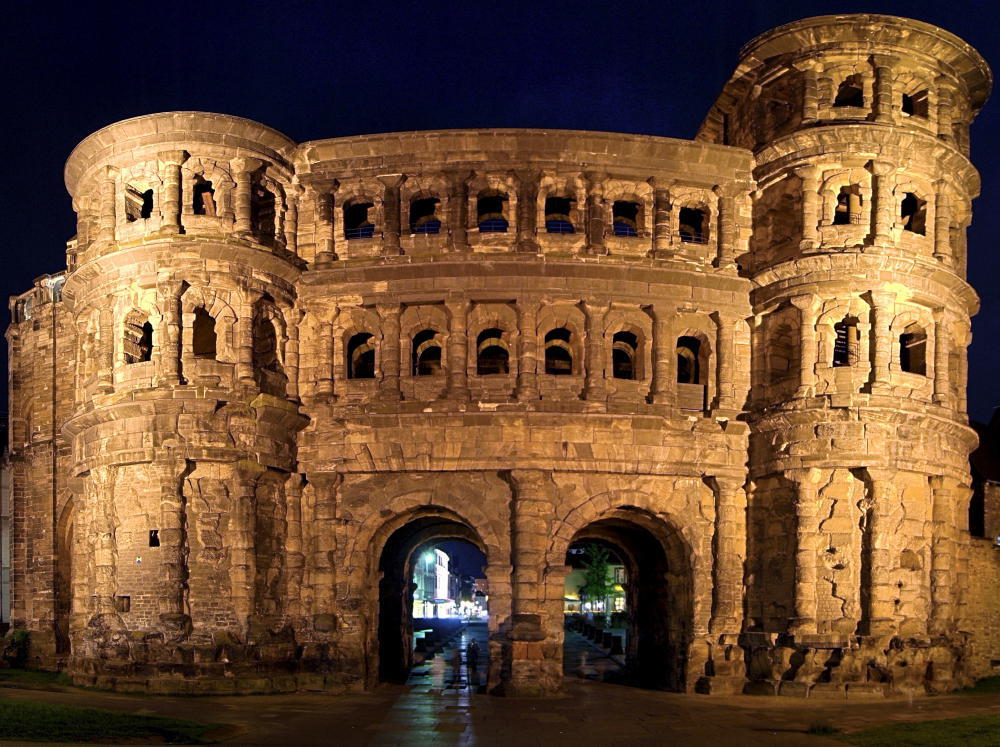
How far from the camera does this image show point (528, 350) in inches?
963

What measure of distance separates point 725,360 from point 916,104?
8.69 m

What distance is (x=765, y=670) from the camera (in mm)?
23516

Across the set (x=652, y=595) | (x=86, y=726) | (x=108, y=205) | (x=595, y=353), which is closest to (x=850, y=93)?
(x=595, y=353)

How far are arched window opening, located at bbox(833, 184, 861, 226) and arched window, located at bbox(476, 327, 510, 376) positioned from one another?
9650 mm

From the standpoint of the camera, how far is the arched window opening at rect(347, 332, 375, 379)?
2691cm

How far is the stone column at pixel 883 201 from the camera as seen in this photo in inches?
952

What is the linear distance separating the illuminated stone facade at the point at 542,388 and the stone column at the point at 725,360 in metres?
0.09

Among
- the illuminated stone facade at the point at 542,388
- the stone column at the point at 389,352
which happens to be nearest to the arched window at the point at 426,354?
the illuminated stone facade at the point at 542,388

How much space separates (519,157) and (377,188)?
12.7 feet

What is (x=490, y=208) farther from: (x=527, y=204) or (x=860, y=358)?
(x=860, y=358)

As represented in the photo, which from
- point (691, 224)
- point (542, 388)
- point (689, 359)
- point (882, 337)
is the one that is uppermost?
point (691, 224)

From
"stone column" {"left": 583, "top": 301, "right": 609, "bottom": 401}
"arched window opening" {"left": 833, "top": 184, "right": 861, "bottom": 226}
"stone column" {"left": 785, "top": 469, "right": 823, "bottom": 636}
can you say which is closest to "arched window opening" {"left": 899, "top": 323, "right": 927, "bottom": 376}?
"arched window opening" {"left": 833, "top": 184, "right": 861, "bottom": 226}

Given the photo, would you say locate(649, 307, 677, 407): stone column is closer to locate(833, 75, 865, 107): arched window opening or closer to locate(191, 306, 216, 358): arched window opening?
locate(833, 75, 865, 107): arched window opening

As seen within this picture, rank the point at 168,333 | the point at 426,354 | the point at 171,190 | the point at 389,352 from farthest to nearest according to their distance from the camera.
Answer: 1. the point at 426,354
2. the point at 389,352
3. the point at 171,190
4. the point at 168,333
